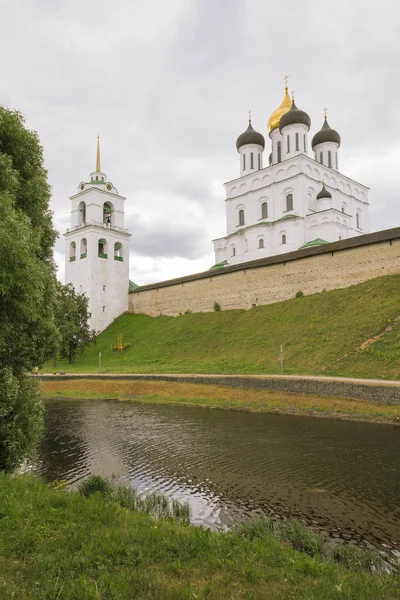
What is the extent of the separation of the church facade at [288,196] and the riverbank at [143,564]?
4006 centimetres

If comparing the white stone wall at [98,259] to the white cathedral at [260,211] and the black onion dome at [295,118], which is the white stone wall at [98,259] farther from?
the black onion dome at [295,118]

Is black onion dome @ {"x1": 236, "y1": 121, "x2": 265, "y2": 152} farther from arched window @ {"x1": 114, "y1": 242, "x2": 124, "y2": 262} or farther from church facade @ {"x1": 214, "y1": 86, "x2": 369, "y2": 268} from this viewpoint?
A: arched window @ {"x1": 114, "y1": 242, "x2": 124, "y2": 262}

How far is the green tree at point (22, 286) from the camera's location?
7.06 meters

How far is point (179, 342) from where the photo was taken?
34.9 metres

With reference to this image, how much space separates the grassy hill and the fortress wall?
3.59ft

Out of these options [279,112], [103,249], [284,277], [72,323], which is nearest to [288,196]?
[279,112]

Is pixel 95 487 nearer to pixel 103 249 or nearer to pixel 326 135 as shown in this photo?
pixel 103 249

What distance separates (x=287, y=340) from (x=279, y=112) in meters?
36.0

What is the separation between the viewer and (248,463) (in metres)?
11.0

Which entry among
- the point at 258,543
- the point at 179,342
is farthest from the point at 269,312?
the point at 258,543

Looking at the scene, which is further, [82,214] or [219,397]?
[82,214]

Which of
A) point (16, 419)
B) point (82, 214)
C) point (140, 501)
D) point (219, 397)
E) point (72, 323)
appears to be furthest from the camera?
point (82, 214)

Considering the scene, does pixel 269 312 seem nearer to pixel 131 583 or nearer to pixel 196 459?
pixel 196 459

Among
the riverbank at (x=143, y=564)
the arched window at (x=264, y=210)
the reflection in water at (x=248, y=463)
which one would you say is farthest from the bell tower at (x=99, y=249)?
the riverbank at (x=143, y=564)
